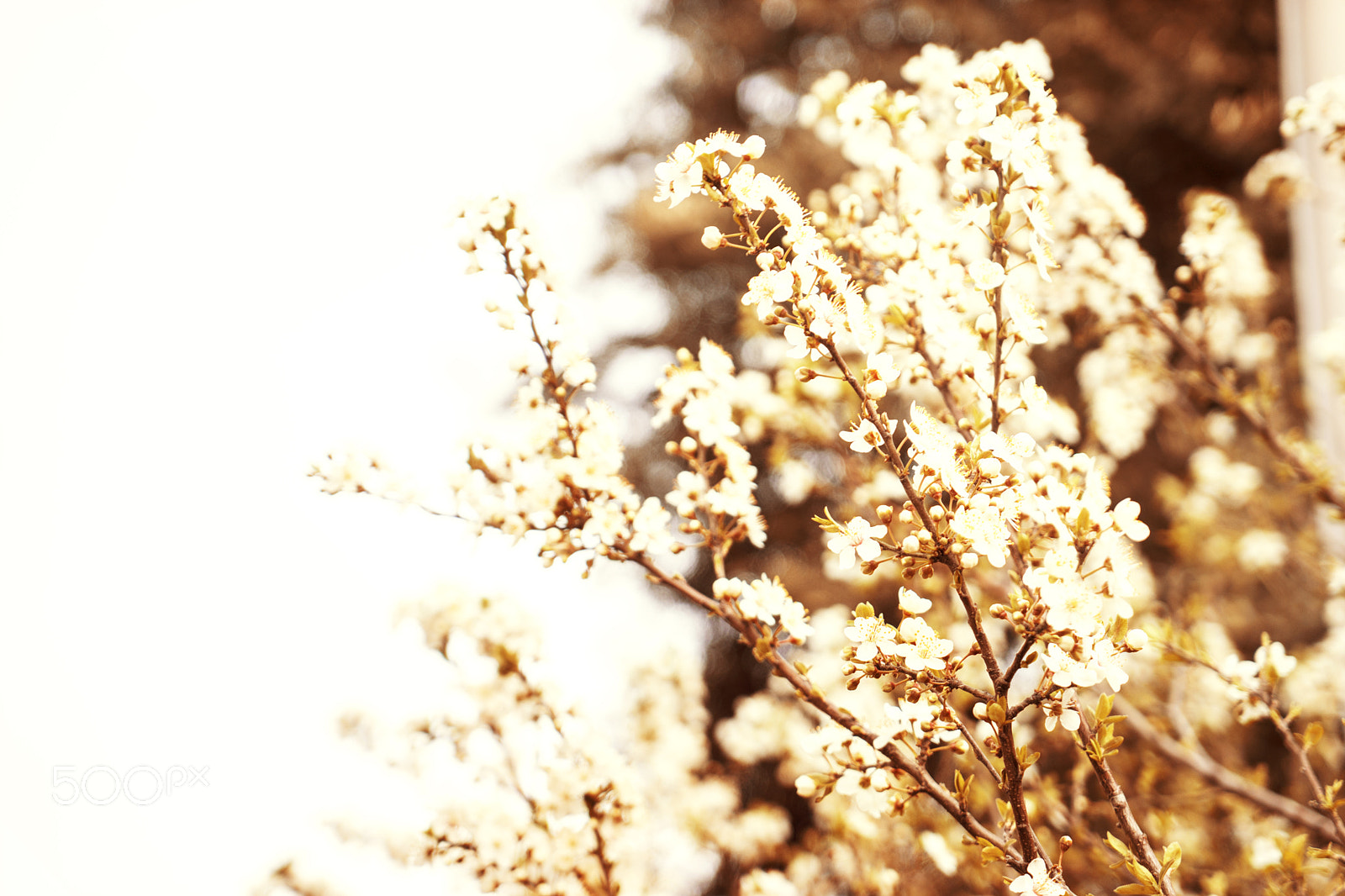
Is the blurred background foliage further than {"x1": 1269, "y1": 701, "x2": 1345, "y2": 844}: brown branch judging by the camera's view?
Yes

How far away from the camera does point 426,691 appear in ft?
6.50

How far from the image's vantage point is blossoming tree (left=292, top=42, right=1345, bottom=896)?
2.60ft

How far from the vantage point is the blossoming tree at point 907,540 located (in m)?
0.79

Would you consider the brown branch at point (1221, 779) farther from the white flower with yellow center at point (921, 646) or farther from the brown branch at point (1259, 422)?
the white flower with yellow center at point (921, 646)

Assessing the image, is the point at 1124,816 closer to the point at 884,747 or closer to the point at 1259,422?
the point at 884,747

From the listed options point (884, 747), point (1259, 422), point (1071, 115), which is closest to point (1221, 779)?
point (1259, 422)

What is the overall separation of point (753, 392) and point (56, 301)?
2.36 meters

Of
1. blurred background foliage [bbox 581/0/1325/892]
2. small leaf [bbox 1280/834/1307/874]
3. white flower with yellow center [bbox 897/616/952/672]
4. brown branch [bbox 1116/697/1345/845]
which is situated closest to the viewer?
white flower with yellow center [bbox 897/616/952/672]

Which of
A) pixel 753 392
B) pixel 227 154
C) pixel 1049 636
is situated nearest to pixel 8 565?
pixel 227 154

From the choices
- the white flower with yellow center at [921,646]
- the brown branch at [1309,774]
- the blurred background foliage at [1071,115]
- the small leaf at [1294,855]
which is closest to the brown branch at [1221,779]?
the brown branch at [1309,774]

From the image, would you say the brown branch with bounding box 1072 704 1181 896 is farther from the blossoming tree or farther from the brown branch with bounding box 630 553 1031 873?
the brown branch with bounding box 630 553 1031 873

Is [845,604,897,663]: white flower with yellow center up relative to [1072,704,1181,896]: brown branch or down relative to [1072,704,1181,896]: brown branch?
up

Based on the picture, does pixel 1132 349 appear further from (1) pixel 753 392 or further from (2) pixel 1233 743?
(2) pixel 1233 743

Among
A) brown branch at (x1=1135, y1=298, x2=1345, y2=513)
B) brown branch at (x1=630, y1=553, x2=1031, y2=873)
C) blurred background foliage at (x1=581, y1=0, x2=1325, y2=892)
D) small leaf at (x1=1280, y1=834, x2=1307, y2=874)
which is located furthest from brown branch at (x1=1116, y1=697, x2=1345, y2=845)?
blurred background foliage at (x1=581, y1=0, x2=1325, y2=892)
